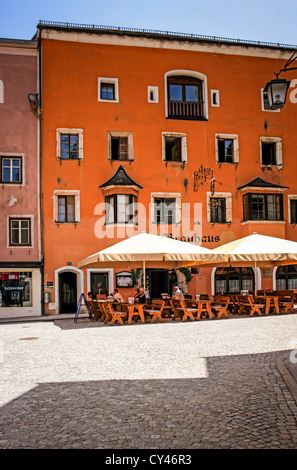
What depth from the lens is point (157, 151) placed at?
27.1 metres

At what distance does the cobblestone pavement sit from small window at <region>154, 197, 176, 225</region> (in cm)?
1420

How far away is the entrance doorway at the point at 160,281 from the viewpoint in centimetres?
2650

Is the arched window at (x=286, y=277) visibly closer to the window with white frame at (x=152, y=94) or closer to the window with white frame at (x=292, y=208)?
the window with white frame at (x=292, y=208)

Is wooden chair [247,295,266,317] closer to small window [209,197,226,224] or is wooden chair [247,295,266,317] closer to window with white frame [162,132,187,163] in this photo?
small window [209,197,226,224]

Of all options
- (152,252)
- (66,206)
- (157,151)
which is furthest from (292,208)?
(152,252)

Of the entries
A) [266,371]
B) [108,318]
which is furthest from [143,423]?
[108,318]

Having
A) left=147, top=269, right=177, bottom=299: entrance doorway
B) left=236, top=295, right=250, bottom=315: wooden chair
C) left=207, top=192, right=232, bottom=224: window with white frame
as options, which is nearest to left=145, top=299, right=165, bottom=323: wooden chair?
left=236, top=295, right=250, bottom=315: wooden chair

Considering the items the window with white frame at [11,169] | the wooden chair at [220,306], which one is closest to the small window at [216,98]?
the window with white frame at [11,169]

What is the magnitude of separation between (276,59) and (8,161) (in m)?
16.5

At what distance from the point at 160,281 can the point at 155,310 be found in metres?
Answer: 8.02

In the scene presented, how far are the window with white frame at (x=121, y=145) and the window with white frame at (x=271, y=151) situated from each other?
25.0 ft

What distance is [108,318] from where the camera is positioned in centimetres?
1819

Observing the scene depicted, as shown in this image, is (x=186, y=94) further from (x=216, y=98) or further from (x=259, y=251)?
(x=259, y=251)

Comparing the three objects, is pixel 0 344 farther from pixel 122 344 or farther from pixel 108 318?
pixel 108 318
